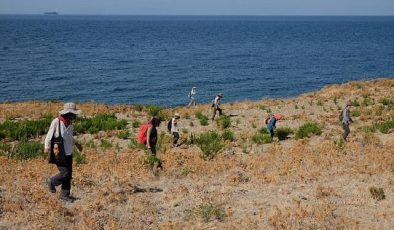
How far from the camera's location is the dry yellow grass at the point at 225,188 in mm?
8938

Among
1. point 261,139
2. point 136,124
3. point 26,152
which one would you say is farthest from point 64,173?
point 136,124

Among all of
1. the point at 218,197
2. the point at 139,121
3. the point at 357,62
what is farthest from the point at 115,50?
the point at 218,197

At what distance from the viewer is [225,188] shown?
36.6 ft

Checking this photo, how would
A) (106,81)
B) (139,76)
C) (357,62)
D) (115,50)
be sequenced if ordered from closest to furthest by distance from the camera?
(106,81), (139,76), (357,62), (115,50)

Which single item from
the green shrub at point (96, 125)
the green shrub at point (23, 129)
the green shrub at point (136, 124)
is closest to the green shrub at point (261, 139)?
the green shrub at point (136, 124)

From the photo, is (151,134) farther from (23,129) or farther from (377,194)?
(23,129)

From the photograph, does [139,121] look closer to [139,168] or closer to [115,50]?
[139,168]

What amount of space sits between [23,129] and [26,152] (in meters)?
4.93

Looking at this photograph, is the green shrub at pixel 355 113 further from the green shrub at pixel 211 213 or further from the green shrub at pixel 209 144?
the green shrub at pixel 211 213

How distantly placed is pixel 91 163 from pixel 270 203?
5.77m

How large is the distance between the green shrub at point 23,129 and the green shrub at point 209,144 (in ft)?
23.7

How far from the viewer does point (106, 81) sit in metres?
54.6

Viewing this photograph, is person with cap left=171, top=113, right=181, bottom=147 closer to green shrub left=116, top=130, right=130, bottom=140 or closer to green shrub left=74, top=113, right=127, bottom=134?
green shrub left=116, top=130, right=130, bottom=140

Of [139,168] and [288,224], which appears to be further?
[139,168]
